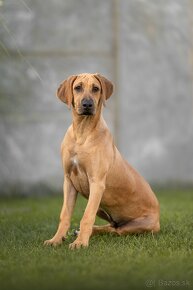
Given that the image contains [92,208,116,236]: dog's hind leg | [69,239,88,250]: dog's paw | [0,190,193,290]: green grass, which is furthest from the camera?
[92,208,116,236]: dog's hind leg

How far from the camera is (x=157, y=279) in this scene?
410 centimetres

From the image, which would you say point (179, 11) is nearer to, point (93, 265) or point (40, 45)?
point (40, 45)

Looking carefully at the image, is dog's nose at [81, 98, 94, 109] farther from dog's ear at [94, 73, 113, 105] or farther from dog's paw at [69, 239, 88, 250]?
dog's paw at [69, 239, 88, 250]

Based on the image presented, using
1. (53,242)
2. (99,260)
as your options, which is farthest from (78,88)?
(99,260)

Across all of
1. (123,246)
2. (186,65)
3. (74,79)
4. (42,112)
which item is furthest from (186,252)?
(186,65)

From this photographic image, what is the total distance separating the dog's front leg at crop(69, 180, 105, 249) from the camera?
17.7ft

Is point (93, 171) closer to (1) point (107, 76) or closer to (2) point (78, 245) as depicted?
(2) point (78, 245)

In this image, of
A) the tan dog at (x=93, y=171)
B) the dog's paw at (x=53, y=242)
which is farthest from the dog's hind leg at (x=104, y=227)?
the dog's paw at (x=53, y=242)

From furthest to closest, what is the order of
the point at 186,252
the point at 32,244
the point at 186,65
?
the point at 186,65
the point at 32,244
the point at 186,252

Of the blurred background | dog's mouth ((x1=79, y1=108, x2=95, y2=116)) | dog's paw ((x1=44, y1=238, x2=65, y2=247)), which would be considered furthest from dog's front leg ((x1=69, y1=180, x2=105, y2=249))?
the blurred background

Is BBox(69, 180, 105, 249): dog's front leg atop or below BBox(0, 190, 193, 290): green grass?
atop

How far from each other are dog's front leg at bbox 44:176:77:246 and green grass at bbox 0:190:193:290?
94mm

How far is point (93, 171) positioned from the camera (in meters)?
5.61

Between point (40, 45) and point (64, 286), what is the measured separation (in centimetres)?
685
